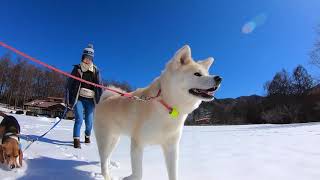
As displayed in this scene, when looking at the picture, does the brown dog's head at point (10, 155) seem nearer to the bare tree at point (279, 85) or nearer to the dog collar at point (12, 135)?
the dog collar at point (12, 135)

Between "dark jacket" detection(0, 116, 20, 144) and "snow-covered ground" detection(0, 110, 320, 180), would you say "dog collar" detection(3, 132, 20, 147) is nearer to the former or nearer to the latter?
"dark jacket" detection(0, 116, 20, 144)

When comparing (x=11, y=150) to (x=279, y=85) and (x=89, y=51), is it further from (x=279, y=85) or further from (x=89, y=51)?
(x=279, y=85)

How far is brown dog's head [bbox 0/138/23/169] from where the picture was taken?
3.82 meters

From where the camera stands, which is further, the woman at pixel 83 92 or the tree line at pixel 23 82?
the tree line at pixel 23 82

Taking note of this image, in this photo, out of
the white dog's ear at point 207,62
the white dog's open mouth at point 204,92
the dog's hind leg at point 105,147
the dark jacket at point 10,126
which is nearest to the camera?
the white dog's open mouth at point 204,92

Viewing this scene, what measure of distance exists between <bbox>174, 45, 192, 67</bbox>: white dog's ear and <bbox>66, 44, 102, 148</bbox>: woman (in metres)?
3.06

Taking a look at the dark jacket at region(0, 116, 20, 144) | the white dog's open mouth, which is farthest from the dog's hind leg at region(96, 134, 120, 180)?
the white dog's open mouth

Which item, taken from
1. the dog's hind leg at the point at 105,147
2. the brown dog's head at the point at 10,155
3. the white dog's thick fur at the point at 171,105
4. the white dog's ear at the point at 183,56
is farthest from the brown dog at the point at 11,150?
the white dog's ear at the point at 183,56

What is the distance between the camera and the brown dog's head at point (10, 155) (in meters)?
3.82

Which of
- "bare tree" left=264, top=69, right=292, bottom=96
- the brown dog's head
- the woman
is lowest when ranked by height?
the brown dog's head

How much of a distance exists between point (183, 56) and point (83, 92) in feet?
10.5

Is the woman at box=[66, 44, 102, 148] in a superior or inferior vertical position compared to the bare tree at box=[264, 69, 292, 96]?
inferior

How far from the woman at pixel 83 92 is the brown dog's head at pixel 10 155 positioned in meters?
1.98

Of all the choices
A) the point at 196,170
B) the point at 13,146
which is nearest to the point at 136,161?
the point at 196,170
